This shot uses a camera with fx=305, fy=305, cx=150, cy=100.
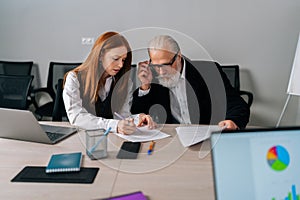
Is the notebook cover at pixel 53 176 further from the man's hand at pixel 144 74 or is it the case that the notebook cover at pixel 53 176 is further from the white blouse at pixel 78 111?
the man's hand at pixel 144 74

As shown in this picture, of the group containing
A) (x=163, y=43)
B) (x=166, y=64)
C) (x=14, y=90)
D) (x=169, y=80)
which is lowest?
(x=14, y=90)

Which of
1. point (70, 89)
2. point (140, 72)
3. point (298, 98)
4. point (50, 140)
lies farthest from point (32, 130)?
point (298, 98)

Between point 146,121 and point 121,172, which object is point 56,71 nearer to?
point 146,121

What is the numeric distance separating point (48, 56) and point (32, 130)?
2.22 metres

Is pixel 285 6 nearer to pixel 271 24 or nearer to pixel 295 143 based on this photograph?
pixel 271 24

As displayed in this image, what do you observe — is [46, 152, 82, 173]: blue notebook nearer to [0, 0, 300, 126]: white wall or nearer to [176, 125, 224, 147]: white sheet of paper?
[176, 125, 224, 147]: white sheet of paper

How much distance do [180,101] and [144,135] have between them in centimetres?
40

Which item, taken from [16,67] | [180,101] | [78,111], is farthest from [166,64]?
[16,67]

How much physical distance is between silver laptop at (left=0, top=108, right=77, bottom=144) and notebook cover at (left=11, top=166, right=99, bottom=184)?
24 centimetres

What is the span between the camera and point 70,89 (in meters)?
1.60

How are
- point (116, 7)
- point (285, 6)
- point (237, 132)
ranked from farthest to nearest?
point (116, 7) → point (285, 6) → point (237, 132)

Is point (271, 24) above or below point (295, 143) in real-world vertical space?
above

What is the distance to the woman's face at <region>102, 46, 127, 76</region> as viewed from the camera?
1496mm

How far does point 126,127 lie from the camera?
141 centimetres
